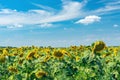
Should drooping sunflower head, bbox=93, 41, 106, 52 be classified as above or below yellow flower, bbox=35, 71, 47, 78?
above

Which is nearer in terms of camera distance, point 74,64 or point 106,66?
point 106,66

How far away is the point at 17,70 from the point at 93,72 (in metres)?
3.20

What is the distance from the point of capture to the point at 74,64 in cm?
1170

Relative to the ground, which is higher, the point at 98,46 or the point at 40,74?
the point at 98,46

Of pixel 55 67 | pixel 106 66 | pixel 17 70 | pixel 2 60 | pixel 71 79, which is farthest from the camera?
pixel 2 60

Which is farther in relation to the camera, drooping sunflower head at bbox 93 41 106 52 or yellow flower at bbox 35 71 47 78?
yellow flower at bbox 35 71 47 78

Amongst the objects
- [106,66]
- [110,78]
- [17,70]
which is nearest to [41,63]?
[17,70]

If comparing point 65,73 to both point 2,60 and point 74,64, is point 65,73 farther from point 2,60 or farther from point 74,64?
point 2,60

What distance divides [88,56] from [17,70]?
298cm

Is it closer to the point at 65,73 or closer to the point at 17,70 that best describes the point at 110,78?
the point at 65,73

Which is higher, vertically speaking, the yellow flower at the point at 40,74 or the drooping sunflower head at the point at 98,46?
the drooping sunflower head at the point at 98,46

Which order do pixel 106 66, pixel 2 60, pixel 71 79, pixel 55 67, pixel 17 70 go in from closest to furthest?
1. pixel 71 79
2. pixel 106 66
3. pixel 55 67
4. pixel 17 70
5. pixel 2 60

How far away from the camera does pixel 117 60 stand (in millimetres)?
10688

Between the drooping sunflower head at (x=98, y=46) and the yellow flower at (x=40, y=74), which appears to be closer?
the drooping sunflower head at (x=98, y=46)
